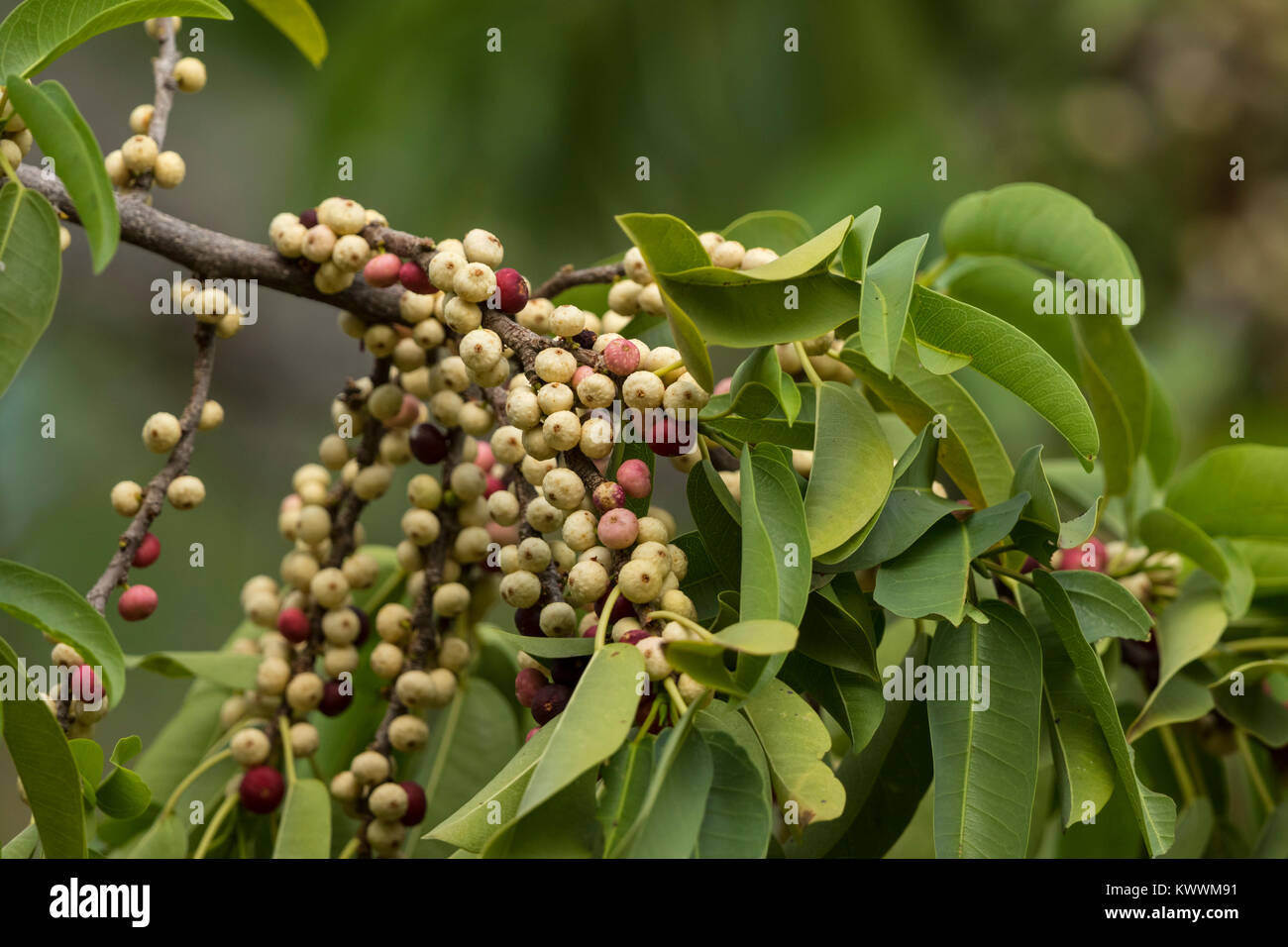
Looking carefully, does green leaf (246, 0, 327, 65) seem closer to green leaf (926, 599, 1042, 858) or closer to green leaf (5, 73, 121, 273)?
green leaf (5, 73, 121, 273)

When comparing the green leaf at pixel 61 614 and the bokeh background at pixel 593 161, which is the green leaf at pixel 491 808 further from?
the bokeh background at pixel 593 161

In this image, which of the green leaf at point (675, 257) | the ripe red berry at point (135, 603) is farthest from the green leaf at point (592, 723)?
the ripe red berry at point (135, 603)

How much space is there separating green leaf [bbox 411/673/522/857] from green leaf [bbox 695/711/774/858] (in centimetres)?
33

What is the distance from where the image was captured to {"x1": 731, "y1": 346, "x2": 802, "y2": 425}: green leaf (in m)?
0.53

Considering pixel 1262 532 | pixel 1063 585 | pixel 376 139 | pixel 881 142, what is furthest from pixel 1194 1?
pixel 1063 585

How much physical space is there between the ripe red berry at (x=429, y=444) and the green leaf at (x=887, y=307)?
33 centimetres

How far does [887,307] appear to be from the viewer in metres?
0.51

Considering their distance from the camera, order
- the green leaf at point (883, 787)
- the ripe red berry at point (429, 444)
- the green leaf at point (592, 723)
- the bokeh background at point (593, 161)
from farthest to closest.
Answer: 1. the bokeh background at point (593, 161)
2. the ripe red berry at point (429, 444)
3. the green leaf at point (883, 787)
4. the green leaf at point (592, 723)

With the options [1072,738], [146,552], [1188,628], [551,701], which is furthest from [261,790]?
[1188,628]

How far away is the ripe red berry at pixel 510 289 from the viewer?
61 centimetres

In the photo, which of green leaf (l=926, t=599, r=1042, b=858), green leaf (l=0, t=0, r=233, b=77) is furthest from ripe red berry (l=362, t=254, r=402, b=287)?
green leaf (l=926, t=599, r=1042, b=858)

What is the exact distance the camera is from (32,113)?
52 cm
